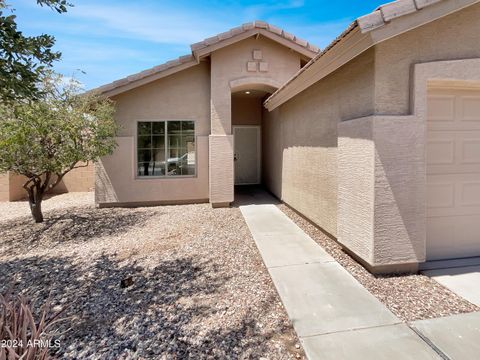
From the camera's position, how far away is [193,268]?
482 cm

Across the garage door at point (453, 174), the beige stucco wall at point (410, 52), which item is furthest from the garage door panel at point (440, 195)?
the beige stucco wall at point (410, 52)

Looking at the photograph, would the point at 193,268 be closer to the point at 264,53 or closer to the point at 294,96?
the point at 294,96

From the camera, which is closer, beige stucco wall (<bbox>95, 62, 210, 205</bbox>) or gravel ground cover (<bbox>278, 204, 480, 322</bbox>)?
gravel ground cover (<bbox>278, 204, 480, 322</bbox>)

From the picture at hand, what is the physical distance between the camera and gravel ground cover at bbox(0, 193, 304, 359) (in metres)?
2.90

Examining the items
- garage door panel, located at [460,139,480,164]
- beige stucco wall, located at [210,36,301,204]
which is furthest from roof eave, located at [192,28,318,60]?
garage door panel, located at [460,139,480,164]

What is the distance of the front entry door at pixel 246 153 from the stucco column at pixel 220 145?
13.4 feet

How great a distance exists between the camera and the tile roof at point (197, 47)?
904 centimetres

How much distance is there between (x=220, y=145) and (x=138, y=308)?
6.74 metres

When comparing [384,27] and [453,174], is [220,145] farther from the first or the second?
[453,174]

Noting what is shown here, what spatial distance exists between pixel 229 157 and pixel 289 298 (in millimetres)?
6568

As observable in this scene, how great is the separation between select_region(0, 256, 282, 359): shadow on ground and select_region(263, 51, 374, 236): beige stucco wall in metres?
3.10

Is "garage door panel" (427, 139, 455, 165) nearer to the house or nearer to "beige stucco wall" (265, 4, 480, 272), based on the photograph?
the house

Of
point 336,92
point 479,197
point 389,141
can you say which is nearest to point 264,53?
point 336,92

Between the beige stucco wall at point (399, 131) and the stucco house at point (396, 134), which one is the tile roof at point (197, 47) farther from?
the beige stucco wall at point (399, 131)
